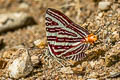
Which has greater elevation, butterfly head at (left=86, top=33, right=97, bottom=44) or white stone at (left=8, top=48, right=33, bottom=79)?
butterfly head at (left=86, top=33, right=97, bottom=44)

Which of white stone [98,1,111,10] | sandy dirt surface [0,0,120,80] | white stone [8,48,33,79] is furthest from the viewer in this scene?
Result: white stone [98,1,111,10]

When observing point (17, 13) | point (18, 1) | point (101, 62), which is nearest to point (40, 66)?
point (101, 62)

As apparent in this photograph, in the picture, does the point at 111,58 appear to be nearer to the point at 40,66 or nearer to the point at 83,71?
the point at 83,71

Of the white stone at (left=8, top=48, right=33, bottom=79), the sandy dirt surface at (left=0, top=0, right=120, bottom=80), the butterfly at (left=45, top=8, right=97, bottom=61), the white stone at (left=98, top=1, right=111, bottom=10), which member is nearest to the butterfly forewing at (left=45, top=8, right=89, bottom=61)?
the butterfly at (left=45, top=8, right=97, bottom=61)

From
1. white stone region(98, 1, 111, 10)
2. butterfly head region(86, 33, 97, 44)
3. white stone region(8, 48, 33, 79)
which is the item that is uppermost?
white stone region(98, 1, 111, 10)

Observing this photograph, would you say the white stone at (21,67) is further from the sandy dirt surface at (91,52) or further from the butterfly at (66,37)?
the butterfly at (66,37)

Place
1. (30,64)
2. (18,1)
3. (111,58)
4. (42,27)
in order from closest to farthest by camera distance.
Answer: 1. (111,58)
2. (30,64)
3. (42,27)
4. (18,1)

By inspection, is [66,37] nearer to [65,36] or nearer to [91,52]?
[65,36]

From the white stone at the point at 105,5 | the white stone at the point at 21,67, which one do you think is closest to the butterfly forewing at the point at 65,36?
the white stone at the point at 21,67

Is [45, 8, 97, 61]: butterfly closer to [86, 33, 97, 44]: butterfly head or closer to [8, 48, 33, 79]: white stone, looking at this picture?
[86, 33, 97, 44]: butterfly head
